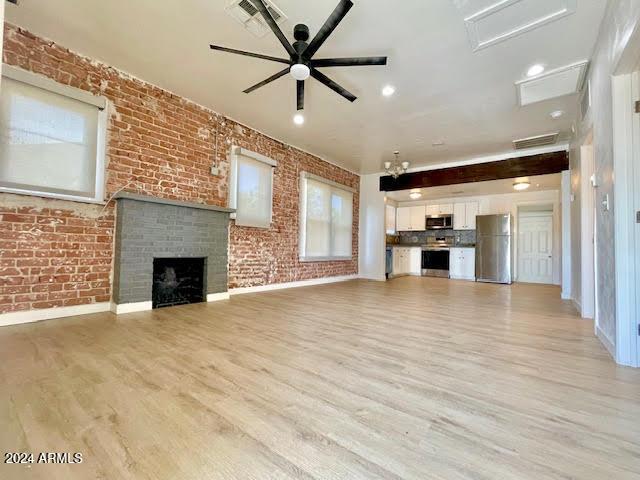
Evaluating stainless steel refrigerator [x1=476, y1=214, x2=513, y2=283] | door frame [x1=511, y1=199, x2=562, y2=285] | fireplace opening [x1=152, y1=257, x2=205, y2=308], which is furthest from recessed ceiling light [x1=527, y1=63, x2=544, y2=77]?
door frame [x1=511, y1=199, x2=562, y2=285]

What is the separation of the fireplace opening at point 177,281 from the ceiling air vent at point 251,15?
2970mm

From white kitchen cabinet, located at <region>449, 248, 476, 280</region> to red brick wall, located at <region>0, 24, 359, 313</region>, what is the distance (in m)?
5.80

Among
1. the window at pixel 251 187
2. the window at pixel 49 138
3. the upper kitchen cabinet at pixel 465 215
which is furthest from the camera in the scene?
the upper kitchen cabinet at pixel 465 215

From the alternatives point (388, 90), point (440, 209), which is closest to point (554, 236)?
point (440, 209)

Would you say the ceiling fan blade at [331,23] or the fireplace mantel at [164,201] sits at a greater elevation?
the ceiling fan blade at [331,23]

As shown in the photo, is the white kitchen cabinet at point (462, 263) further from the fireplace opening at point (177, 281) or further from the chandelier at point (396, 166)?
the fireplace opening at point (177, 281)

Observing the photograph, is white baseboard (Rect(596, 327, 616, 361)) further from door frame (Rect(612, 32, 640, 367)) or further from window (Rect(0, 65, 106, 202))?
window (Rect(0, 65, 106, 202))

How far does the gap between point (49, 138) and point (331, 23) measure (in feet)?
10.0

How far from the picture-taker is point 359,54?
2.90m

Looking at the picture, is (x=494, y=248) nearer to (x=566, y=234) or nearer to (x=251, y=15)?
(x=566, y=234)

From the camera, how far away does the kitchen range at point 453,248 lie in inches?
287

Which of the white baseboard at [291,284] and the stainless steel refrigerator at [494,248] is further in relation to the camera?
the stainless steel refrigerator at [494,248]

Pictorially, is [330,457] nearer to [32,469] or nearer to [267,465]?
[267,465]

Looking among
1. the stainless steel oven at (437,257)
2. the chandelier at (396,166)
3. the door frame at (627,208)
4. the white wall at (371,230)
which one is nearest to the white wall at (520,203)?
the stainless steel oven at (437,257)
